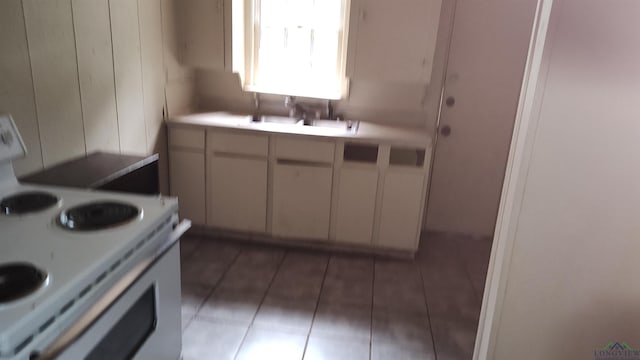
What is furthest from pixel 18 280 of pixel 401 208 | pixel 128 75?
pixel 401 208

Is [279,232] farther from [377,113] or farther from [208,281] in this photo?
[377,113]

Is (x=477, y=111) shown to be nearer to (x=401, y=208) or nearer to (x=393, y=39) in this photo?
(x=393, y=39)

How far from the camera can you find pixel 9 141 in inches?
65.5

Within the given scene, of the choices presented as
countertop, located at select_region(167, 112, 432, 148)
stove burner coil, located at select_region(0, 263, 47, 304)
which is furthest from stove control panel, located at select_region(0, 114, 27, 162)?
countertop, located at select_region(167, 112, 432, 148)

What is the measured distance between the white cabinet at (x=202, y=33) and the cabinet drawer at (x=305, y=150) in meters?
0.80

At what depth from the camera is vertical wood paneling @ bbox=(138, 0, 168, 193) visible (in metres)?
2.81

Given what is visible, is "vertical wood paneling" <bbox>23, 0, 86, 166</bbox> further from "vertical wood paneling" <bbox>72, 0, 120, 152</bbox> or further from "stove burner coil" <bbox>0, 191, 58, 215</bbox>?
"stove burner coil" <bbox>0, 191, 58, 215</bbox>

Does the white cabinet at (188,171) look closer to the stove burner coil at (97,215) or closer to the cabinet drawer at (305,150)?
the cabinet drawer at (305,150)

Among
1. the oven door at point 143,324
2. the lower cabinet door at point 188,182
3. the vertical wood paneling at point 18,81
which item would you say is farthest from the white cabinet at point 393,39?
the oven door at point 143,324

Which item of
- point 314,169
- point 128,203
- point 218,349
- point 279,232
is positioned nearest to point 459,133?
point 314,169

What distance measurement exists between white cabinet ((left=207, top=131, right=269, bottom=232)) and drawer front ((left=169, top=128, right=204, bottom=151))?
0.21 ft

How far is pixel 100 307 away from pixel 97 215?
408 millimetres

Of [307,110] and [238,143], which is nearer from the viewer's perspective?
[238,143]

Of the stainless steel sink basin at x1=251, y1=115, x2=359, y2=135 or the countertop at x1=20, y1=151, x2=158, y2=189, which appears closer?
the countertop at x1=20, y1=151, x2=158, y2=189
